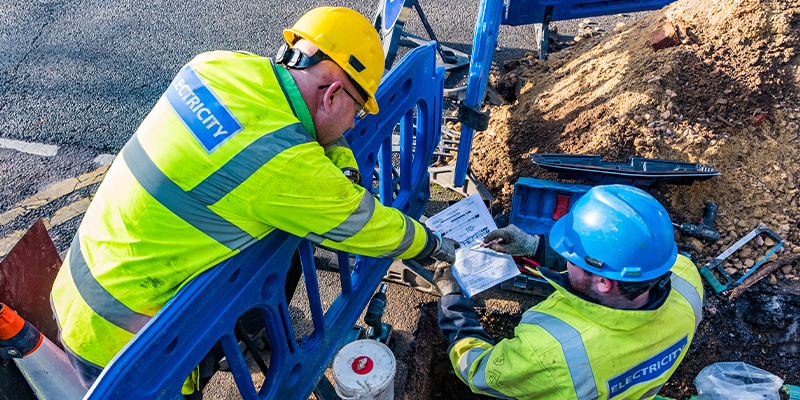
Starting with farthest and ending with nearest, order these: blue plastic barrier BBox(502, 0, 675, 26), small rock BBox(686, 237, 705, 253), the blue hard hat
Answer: blue plastic barrier BBox(502, 0, 675, 26), small rock BBox(686, 237, 705, 253), the blue hard hat

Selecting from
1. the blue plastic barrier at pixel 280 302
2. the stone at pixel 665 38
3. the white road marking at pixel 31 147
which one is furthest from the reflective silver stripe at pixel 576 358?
the white road marking at pixel 31 147

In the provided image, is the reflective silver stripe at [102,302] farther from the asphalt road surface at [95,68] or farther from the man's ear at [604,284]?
the man's ear at [604,284]

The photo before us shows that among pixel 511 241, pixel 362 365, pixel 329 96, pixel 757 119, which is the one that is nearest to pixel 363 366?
pixel 362 365

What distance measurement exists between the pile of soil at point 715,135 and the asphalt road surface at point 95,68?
122 centimetres

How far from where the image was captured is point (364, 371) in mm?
2652

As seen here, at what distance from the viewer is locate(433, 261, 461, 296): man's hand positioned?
2688mm

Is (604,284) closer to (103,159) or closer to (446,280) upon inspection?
(446,280)

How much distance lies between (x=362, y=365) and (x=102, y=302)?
133 cm

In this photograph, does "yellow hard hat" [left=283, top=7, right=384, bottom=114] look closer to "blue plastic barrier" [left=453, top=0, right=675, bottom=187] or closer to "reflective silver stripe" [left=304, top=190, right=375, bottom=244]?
"reflective silver stripe" [left=304, top=190, right=375, bottom=244]

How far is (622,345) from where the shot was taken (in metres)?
1.85

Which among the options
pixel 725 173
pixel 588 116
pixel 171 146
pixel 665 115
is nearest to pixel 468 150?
pixel 588 116

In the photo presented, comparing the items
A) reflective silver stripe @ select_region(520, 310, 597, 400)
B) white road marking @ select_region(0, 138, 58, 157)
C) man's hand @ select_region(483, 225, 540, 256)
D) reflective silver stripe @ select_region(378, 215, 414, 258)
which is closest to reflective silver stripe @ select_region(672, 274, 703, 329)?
reflective silver stripe @ select_region(520, 310, 597, 400)

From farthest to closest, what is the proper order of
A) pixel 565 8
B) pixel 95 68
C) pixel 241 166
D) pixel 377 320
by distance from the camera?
1. pixel 95 68
2. pixel 565 8
3. pixel 377 320
4. pixel 241 166

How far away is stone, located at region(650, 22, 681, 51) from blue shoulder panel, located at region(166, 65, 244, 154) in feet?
14.0
